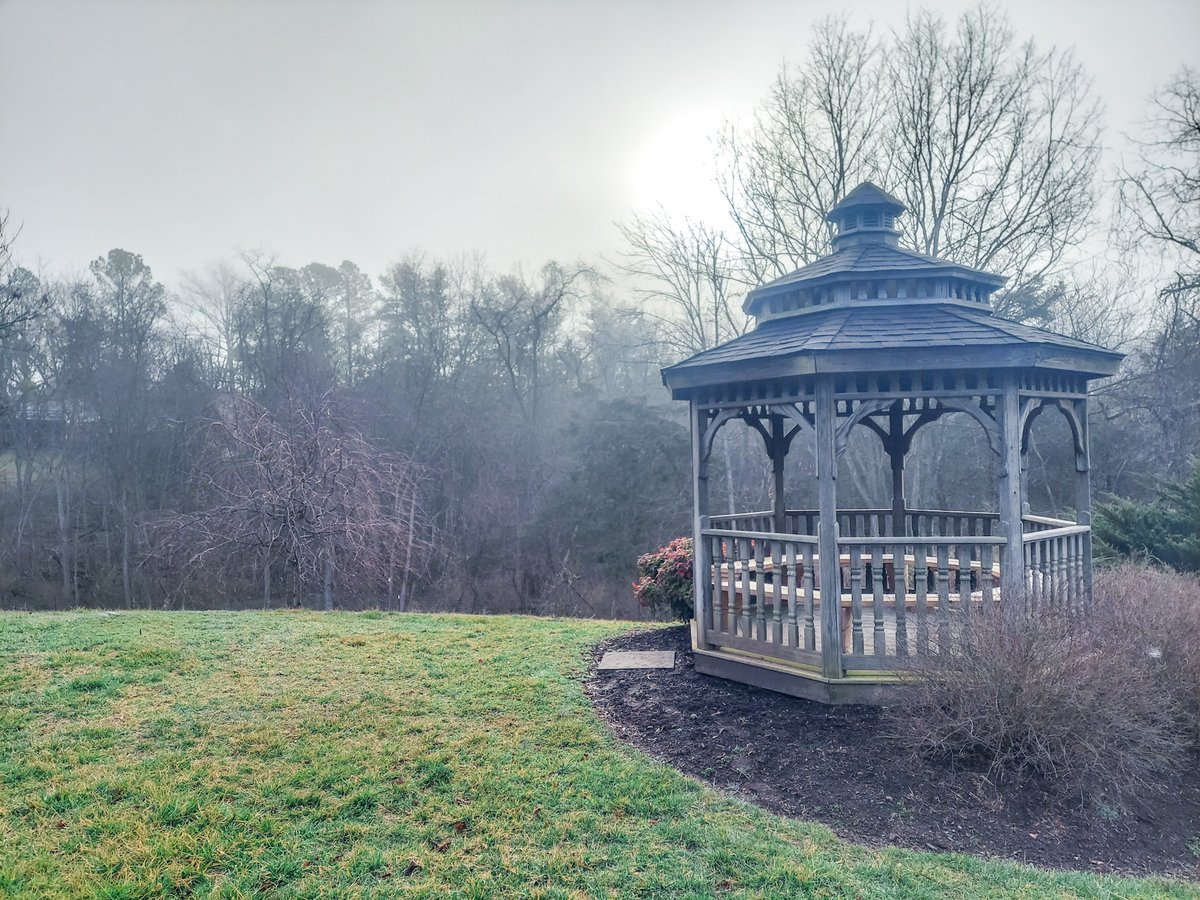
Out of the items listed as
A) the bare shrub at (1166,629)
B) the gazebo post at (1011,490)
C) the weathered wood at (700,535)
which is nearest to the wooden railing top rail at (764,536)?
the weathered wood at (700,535)

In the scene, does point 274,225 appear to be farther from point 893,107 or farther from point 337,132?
point 893,107

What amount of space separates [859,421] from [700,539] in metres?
1.71

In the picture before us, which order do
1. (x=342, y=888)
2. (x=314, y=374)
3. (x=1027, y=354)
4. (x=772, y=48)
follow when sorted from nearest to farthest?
(x=342, y=888) → (x=1027, y=354) → (x=772, y=48) → (x=314, y=374)

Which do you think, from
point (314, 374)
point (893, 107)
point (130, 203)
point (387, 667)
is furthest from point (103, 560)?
point (893, 107)

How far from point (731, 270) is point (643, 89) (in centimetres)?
964

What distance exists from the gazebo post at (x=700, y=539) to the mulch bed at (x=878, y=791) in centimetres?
84

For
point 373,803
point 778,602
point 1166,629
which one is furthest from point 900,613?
point 373,803

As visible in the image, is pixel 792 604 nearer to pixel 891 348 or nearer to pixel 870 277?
pixel 891 348

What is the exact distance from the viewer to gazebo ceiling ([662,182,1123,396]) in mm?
5172

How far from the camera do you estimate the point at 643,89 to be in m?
10.5

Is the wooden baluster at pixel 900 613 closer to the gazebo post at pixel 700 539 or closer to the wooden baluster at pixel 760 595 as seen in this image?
the wooden baluster at pixel 760 595

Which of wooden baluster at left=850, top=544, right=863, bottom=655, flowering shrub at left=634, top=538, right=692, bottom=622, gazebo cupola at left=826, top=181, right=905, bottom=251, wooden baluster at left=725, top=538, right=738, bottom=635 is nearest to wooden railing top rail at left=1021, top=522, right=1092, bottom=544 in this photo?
wooden baluster at left=850, top=544, right=863, bottom=655

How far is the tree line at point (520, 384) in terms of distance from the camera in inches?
581

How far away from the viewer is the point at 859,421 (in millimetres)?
6023
